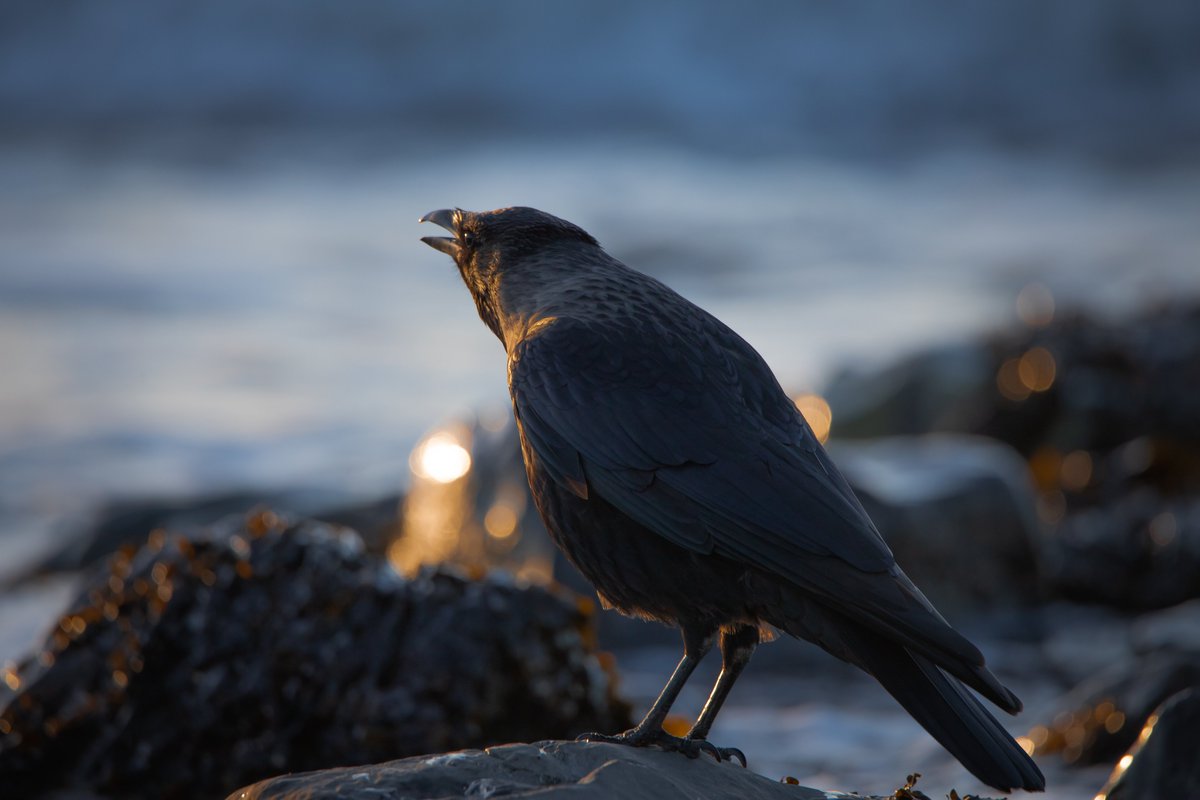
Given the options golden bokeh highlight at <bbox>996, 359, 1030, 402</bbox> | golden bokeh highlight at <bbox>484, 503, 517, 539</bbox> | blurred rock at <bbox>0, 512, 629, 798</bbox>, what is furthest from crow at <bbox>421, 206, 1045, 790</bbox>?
golden bokeh highlight at <bbox>996, 359, 1030, 402</bbox>

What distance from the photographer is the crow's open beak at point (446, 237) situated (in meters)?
4.72

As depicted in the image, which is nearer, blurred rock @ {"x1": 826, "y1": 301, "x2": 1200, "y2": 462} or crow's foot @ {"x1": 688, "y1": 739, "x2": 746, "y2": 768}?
crow's foot @ {"x1": 688, "y1": 739, "x2": 746, "y2": 768}

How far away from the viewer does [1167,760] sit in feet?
12.2

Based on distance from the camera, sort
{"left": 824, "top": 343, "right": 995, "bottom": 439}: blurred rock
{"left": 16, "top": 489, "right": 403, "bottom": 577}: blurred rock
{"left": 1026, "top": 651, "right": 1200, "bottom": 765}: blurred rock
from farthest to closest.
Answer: {"left": 824, "top": 343, "right": 995, "bottom": 439}: blurred rock, {"left": 16, "top": 489, "right": 403, "bottom": 577}: blurred rock, {"left": 1026, "top": 651, "right": 1200, "bottom": 765}: blurred rock

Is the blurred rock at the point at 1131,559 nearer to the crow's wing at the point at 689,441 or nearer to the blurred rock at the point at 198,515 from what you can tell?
the blurred rock at the point at 198,515

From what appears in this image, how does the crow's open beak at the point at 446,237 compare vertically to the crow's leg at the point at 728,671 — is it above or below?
above

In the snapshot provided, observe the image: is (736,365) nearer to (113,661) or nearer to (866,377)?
(113,661)

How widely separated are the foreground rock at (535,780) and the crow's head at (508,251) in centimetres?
160

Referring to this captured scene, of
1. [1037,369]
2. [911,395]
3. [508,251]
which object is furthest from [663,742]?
[1037,369]

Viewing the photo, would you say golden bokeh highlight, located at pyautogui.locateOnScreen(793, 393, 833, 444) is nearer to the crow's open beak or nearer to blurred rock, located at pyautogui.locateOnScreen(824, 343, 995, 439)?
blurred rock, located at pyautogui.locateOnScreen(824, 343, 995, 439)

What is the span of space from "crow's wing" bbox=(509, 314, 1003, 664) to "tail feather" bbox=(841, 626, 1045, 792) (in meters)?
0.13

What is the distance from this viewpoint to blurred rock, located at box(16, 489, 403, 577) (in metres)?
10.4

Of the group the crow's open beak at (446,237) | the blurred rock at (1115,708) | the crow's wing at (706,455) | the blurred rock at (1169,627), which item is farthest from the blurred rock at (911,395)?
the crow's wing at (706,455)

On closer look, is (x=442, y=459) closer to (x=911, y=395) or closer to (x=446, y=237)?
(x=446, y=237)
